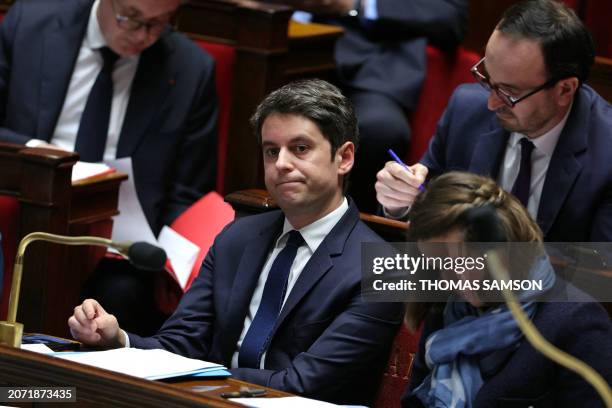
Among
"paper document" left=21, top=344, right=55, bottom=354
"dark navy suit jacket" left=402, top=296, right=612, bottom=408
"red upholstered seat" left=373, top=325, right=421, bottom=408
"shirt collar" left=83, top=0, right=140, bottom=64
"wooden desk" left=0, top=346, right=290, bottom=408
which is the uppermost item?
"shirt collar" left=83, top=0, right=140, bottom=64

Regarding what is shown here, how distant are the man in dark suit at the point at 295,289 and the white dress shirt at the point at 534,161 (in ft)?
1.22

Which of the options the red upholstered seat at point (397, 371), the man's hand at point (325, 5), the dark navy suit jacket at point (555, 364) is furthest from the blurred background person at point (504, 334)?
the man's hand at point (325, 5)

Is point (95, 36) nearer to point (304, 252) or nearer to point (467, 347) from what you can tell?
point (304, 252)

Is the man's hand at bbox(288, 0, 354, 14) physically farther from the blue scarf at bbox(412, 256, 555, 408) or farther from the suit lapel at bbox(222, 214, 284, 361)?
the blue scarf at bbox(412, 256, 555, 408)

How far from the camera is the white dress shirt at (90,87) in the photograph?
8.71 feet

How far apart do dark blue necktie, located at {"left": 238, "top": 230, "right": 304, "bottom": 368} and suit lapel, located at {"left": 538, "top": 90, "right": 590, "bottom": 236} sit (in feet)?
1.55

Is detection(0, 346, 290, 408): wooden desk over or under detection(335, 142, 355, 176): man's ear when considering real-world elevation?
under

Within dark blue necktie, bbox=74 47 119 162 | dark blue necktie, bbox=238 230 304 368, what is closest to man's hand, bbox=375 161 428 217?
dark blue necktie, bbox=238 230 304 368

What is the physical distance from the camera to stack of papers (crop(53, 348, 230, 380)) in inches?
58.0

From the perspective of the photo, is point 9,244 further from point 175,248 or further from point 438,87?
point 438,87

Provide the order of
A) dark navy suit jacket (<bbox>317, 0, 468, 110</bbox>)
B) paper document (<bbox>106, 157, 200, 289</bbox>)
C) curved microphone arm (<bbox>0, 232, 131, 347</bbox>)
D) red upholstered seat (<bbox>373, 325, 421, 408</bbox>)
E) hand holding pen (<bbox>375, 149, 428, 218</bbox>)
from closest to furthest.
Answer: curved microphone arm (<bbox>0, 232, 131, 347</bbox>), red upholstered seat (<bbox>373, 325, 421, 408</bbox>), hand holding pen (<bbox>375, 149, 428, 218</bbox>), paper document (<bbox>106, 157, 200, 289</bbox>), dark navy suit jacket (<bbox>317, 0, 468, 110</bbox>)

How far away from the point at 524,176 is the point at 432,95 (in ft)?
3.25

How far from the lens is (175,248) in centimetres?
245

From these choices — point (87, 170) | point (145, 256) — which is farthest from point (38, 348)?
point (87, 170)
